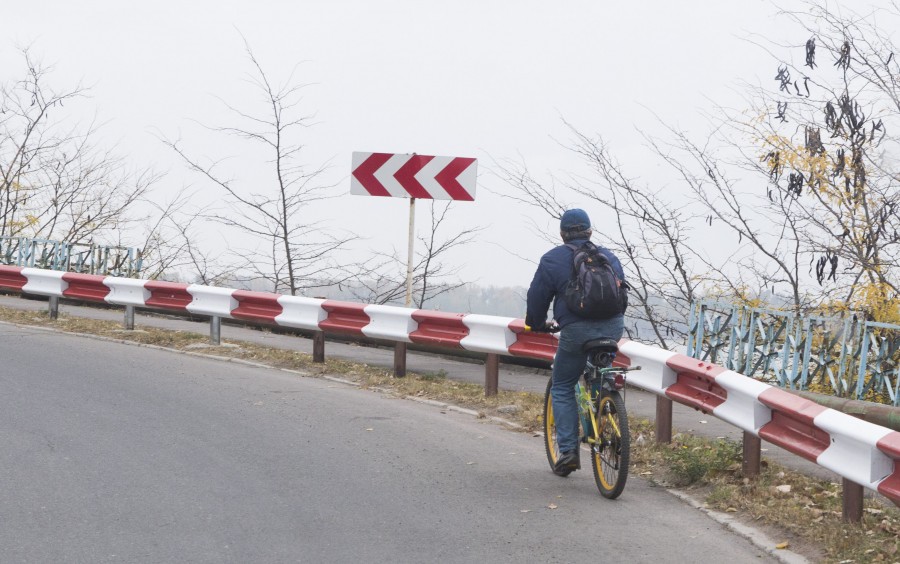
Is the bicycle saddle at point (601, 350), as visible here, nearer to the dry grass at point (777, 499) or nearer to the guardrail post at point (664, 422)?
the dry grass at point (777, 499)

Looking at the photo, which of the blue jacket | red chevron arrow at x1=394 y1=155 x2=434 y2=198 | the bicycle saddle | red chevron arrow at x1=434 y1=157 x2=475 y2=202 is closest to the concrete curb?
the bicycle saddle

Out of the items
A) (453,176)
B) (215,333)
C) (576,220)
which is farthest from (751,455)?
(215,333)

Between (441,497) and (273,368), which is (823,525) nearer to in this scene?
(441,497)

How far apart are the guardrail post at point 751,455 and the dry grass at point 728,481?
82 mm

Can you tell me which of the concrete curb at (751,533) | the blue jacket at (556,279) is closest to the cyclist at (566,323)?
the blue jacket at (556,279)

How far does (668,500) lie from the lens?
7180 millimetres

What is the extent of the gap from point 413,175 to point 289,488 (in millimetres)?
6218

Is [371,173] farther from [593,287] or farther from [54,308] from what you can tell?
[54,308]

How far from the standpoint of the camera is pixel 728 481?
7539 mm

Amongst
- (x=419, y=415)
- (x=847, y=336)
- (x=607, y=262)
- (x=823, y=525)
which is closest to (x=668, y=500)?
(x=823, y=525)

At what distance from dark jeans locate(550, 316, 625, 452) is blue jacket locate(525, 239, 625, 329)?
0.30 feet

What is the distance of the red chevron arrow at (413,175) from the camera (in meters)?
12.5

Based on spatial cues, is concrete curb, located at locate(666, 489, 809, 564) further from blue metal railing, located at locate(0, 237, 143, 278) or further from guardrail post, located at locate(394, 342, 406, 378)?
blue metal railing, located at locate(0, 237, 143, 278)

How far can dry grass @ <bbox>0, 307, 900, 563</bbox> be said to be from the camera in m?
5.95
